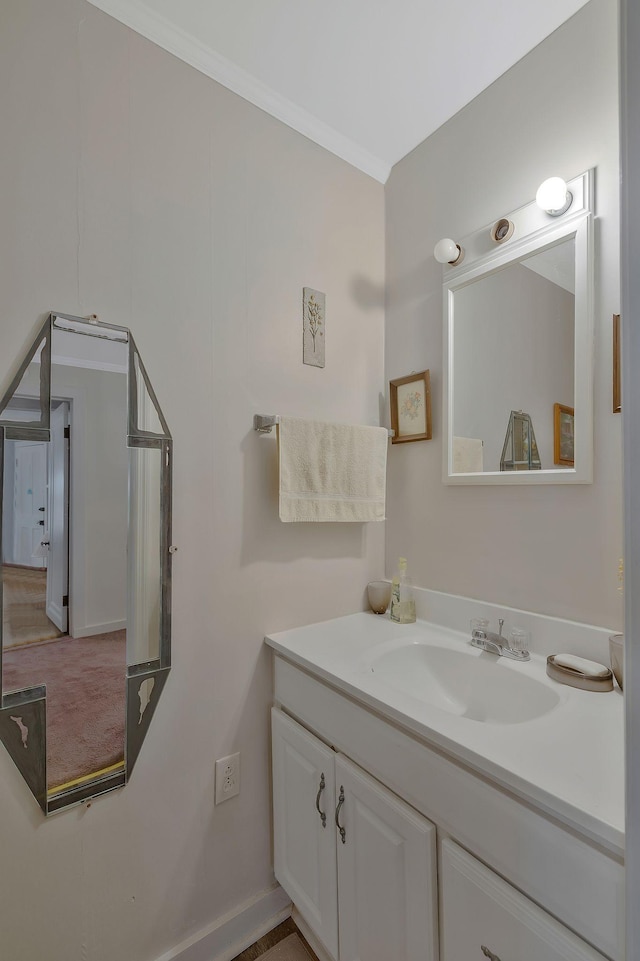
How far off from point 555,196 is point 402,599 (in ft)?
3.99

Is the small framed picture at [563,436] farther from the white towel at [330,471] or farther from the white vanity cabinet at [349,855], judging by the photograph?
the white vanity cabinet at [349,855]

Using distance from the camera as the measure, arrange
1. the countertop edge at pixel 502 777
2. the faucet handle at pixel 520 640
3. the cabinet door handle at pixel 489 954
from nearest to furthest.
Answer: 1. the countertop edge at pixel 502 777
2. the cabinet door handle at pixel 489 954
3. the faucet handle at pixel 520 640

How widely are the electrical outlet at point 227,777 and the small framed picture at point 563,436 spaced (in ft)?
4.04

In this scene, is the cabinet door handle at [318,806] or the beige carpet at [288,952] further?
the beige carpet at [288,952]

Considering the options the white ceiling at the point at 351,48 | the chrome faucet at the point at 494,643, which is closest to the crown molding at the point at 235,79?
the white ceiling at the point at 351,48

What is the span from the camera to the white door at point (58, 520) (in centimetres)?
105

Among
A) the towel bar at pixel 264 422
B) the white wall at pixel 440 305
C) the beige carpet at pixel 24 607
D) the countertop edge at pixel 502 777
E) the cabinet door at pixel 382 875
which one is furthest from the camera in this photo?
the towel bar at pixel 264 422

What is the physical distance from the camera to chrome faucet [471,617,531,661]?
1189 millimetres

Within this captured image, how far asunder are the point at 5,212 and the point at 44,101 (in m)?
0.29

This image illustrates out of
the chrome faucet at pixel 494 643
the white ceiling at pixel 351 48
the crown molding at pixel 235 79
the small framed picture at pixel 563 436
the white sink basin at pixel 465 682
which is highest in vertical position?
the white ceiling at pixel 351 48

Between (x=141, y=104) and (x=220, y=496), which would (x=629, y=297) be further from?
(x=141, y=104)

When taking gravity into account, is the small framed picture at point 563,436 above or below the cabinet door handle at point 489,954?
above

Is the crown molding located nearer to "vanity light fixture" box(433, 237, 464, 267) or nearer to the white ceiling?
the white ceiling

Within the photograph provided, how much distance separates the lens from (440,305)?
4.97ft
